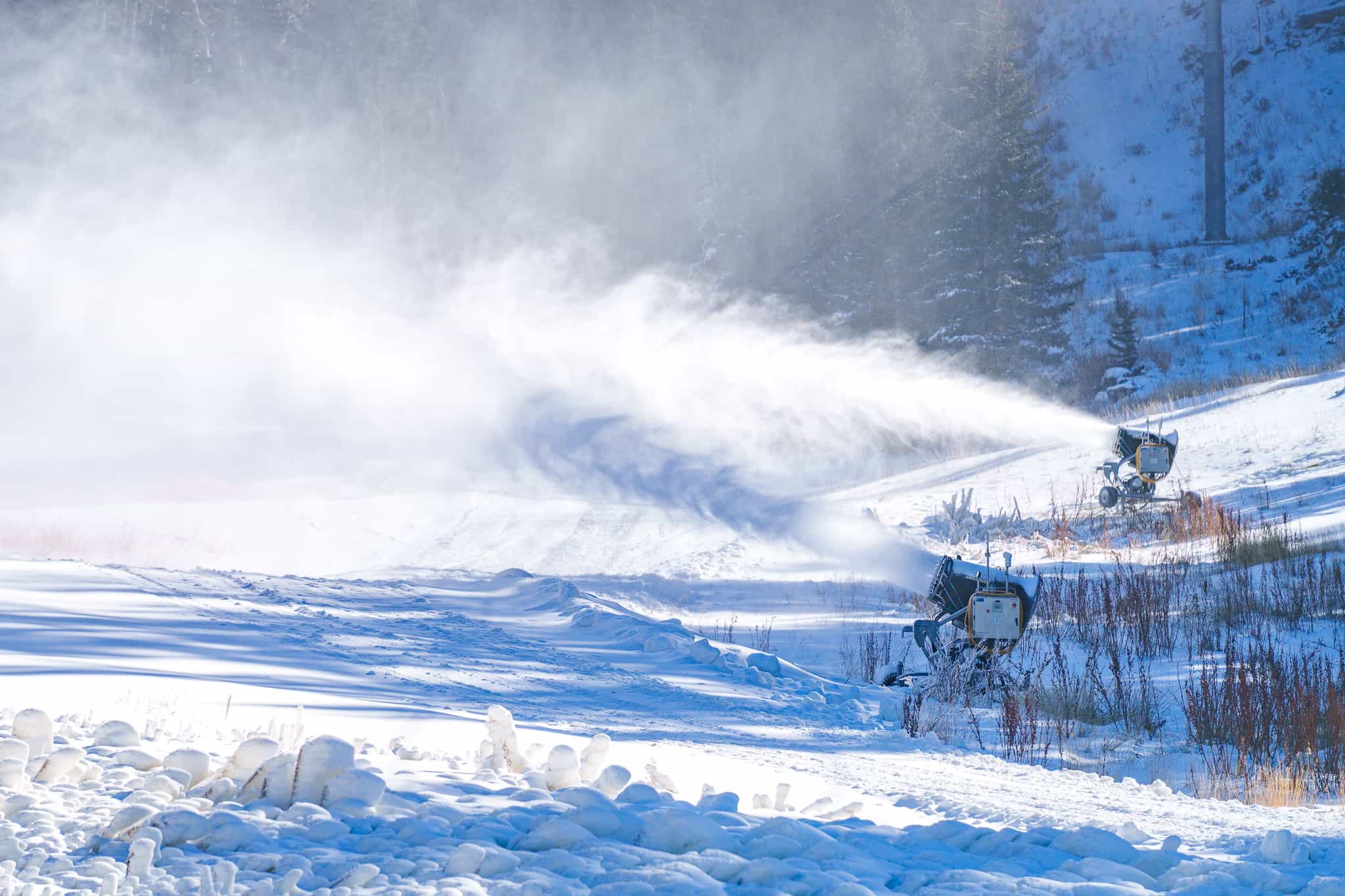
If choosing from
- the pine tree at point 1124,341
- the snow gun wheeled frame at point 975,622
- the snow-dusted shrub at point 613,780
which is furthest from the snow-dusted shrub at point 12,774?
the pine tree at point 1124,341

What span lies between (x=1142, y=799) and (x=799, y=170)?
118ft

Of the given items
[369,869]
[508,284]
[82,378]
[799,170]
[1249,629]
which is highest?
[799,170]

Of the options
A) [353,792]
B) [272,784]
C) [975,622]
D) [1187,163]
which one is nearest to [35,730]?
[272,784]

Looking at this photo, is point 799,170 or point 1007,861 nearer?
point 1007,861

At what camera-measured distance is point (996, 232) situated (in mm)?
28297

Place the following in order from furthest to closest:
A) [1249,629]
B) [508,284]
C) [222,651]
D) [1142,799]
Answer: [508,284], [1249,629], [222,651], [1142,799]

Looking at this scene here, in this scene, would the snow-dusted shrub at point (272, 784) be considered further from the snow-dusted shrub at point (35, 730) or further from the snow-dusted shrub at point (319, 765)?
the snow-dusted shrub at point (35, 730)

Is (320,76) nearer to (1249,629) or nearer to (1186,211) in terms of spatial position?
(1186,211)

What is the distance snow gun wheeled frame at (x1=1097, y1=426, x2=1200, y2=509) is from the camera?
14609 millimetres

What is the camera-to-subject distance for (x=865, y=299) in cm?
3108

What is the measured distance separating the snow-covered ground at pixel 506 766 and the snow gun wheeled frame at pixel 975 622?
607 millimetres

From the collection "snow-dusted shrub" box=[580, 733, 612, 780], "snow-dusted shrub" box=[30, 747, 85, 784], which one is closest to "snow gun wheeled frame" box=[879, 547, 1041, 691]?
"snow-dusted shrub" box=[580, 733, 612, 780]

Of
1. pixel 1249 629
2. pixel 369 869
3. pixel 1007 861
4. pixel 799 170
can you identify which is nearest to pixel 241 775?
pixel 369 869

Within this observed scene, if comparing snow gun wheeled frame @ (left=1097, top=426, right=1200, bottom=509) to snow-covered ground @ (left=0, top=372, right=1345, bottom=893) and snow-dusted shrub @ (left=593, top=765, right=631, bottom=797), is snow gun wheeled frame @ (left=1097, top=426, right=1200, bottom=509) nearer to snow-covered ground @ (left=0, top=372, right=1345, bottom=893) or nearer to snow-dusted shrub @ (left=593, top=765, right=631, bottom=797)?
snow-covered ground @ (left=0, top=372, right=1345, bottom=893)
